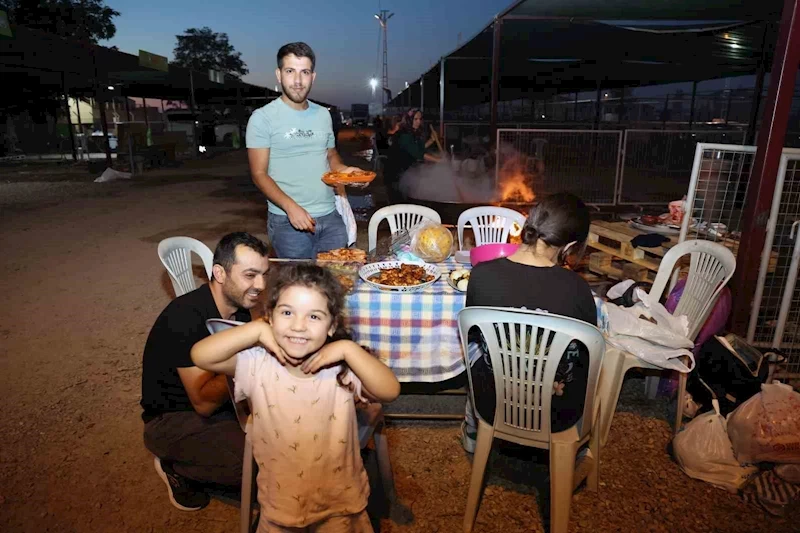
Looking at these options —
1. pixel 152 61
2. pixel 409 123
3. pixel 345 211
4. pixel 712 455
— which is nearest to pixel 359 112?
pixel 152 61

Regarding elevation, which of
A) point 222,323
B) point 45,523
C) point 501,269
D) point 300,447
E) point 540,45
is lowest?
→ point 45,523

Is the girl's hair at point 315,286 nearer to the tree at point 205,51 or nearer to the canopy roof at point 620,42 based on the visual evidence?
the canopy roof at point 620,42

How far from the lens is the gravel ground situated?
Result: 2625 millimetres

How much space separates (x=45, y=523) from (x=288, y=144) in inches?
104

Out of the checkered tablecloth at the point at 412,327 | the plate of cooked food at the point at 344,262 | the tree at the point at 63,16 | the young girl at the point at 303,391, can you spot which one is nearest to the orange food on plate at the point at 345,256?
the plate of cooked food at the point at 344,262

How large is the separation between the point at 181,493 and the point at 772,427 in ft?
10.7

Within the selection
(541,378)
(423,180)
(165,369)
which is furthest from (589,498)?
(423,180)

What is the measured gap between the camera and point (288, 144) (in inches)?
137

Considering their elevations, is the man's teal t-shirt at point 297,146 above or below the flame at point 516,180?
above

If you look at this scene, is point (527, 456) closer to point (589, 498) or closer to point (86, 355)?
point (589, 498)

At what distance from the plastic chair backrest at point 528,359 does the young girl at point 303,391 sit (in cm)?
61

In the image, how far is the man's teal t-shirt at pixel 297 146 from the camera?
3.41 meters

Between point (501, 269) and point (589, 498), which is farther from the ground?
point (501, 269)

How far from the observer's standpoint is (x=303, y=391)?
1845 millimetres
